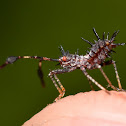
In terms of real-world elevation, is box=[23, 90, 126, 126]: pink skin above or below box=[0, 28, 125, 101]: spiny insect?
below

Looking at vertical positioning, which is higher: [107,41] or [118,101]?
[107,41]

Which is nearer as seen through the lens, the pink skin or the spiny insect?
the pink skin

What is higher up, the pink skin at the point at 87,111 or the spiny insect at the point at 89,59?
the spiny insect at the point at 89,59

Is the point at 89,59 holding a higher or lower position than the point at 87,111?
higher

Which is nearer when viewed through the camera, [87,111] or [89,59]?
[87,111]

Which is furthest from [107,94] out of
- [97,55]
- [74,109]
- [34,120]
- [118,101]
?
[97,55]

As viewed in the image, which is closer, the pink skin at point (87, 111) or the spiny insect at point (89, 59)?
the pink skin at point (87, 111)

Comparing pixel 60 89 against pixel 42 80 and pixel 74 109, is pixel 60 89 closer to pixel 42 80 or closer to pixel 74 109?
pixel 42 80

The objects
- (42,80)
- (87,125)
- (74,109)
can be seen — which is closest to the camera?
(87,125)
